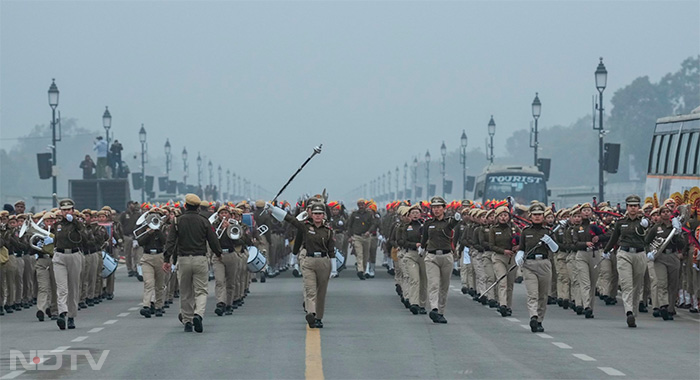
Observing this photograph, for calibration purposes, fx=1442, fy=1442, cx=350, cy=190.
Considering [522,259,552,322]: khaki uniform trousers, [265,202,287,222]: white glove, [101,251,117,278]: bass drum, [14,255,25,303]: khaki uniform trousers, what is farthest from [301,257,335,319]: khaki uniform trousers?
[101,251,117,278]: bass drum

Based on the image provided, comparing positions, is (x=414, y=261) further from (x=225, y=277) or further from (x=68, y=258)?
(x=68, y=258)

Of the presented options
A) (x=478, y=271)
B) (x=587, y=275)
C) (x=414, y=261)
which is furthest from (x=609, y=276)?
(x=414, y=261)

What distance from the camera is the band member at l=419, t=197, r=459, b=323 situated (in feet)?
76.8

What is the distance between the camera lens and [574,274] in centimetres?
2658

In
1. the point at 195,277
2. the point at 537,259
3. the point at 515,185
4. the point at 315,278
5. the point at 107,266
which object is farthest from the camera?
the point at 515,185

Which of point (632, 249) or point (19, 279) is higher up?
point (632, 249)

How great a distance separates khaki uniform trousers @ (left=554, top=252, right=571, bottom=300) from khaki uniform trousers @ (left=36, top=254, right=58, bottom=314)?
9.54m

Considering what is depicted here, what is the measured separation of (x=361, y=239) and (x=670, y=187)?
33.8ft

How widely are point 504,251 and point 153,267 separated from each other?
612 cm

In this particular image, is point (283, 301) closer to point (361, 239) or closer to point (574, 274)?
point (574, 274)

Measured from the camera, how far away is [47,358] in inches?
686

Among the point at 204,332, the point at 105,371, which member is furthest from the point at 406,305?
the point at 105,371

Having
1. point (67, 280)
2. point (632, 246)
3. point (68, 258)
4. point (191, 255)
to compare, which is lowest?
point (67, 280)

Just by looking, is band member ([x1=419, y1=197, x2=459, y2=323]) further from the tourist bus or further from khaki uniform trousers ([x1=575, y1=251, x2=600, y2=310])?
the tourist bus
